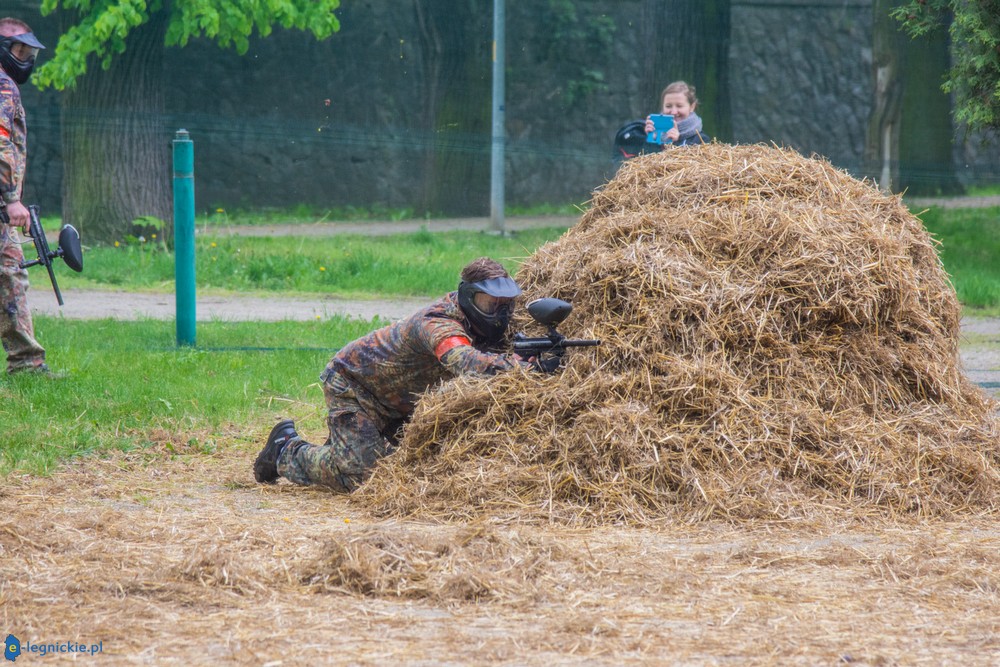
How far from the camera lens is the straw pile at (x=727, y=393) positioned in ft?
17.9

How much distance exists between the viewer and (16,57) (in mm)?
7918

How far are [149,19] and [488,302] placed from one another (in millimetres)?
10062

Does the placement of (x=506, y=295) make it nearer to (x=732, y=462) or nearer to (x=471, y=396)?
(x=471, y=396)

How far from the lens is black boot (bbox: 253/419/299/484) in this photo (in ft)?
20.4

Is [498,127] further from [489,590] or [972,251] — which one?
[489,590]

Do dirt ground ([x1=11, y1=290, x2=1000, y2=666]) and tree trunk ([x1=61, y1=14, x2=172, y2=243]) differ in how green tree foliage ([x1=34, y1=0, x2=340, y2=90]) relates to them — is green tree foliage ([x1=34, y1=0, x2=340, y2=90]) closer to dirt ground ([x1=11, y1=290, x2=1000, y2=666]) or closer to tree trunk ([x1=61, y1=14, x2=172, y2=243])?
tree trunk ([x1=61, y1=14, x2=172, y2=243])

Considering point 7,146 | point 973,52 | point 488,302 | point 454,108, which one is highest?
point 973,52

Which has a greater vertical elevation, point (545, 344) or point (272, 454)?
point (545, 344)

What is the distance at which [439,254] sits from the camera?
49.9ft

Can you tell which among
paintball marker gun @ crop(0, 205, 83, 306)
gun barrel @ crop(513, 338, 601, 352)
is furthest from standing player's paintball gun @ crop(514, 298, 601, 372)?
paintball marker gun @ crop(0, 205, 83, 306)

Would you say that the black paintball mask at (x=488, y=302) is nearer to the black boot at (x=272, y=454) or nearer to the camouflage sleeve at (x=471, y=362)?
the camouflage sleeve at (x=471, y=362)

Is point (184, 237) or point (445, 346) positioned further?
point (184, 237)

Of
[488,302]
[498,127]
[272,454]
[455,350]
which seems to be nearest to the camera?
[455,350]

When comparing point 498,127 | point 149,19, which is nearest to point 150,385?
point 149,19
